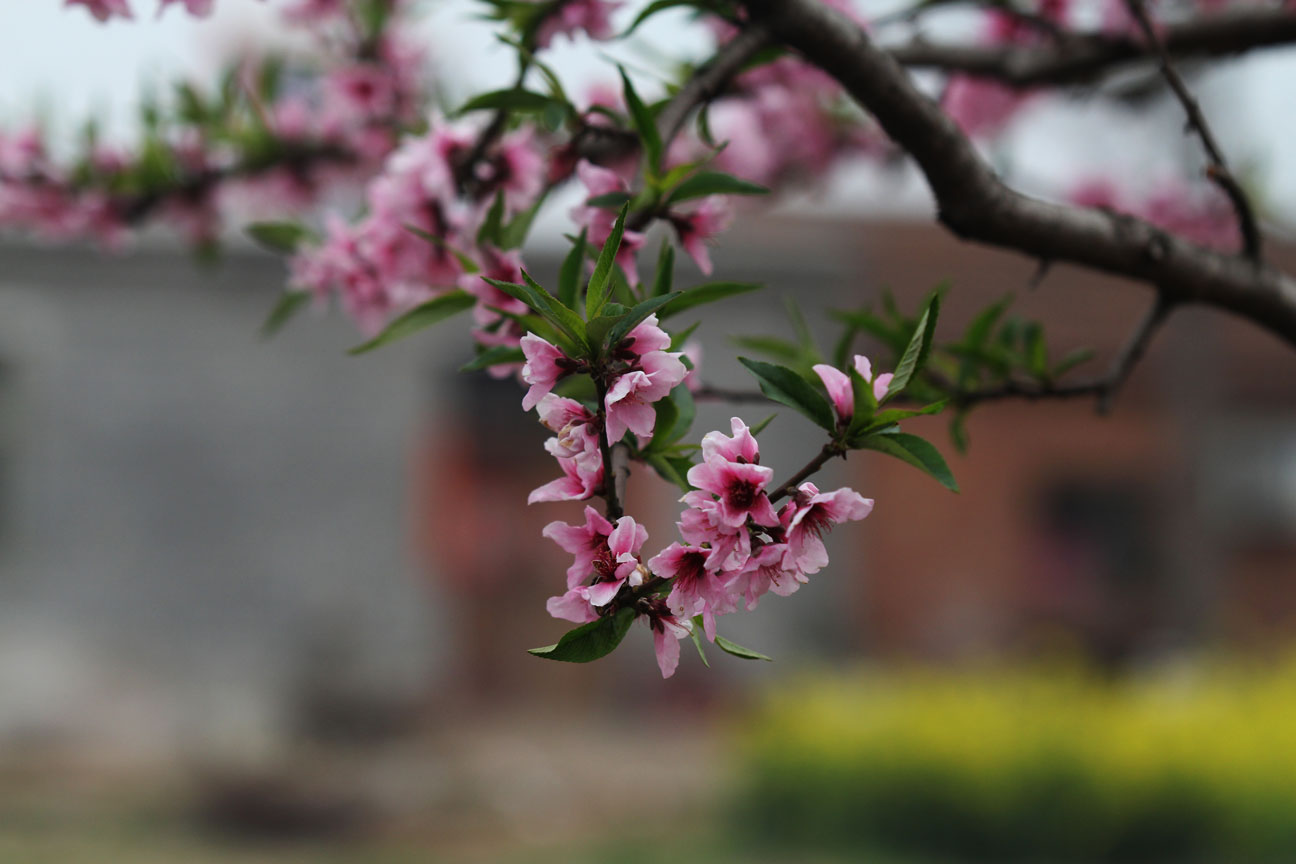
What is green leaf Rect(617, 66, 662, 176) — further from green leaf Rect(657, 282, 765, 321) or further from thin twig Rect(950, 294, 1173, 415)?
thin twig Rect(950, 294, 1173, 415)

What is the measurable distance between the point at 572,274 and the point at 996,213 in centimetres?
50

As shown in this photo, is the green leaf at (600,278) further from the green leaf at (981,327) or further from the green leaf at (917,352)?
the green leaf at (981,327)

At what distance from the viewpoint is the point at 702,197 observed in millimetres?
1281

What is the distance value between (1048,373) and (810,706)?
479 cm

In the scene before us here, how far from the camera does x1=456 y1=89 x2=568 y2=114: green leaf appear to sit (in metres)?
1.31

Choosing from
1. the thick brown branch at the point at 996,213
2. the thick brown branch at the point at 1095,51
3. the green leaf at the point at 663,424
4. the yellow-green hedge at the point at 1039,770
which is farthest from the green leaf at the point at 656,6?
the yellow-green hedge at the point at 1039,770

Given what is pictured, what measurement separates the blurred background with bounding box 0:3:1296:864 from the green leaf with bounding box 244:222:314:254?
14.9 feet

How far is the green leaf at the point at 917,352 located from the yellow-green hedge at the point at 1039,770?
4.94 m

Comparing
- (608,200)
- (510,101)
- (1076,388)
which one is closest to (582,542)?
(608,200)

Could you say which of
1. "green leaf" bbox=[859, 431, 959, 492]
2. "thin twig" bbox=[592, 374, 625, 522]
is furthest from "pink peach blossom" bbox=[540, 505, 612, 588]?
"green leaf" bbox=[859, 431, 959, 492]

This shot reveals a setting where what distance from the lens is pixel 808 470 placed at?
845mm

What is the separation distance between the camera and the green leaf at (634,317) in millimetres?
808

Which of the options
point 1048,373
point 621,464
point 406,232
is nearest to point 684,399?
point 621,464

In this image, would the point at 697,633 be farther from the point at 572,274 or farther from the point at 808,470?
the point at 572,274
